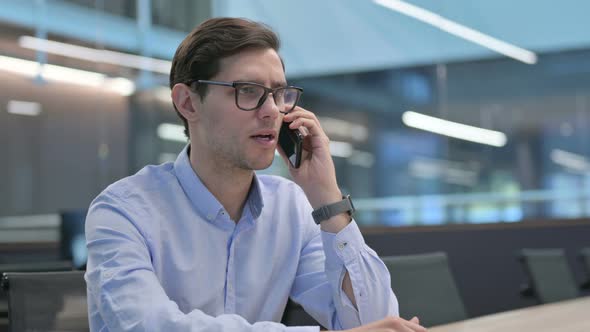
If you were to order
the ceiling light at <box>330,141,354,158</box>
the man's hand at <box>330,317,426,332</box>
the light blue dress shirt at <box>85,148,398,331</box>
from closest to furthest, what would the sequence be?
1. the man's hand at <box>330,317,426,332</box>
2. the light blue dress shirt at <box>85,148,398,331</box>
3. the ceiling light at <box>330,141,354,158</box>

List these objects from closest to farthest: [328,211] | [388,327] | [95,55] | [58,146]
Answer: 1. [388,327]
2. [328,211]
3. [58,146]
4. [95,55]

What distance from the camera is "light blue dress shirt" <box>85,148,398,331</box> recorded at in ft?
4.70

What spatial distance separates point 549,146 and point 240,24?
5830 millimetres

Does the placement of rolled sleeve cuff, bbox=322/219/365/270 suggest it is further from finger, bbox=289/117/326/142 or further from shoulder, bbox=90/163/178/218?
shoulder, bbox=90/163/178/218

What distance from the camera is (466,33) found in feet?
23.6

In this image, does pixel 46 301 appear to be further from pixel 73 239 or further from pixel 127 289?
pixel 73 239

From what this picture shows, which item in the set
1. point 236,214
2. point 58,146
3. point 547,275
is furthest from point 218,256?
point 58,146

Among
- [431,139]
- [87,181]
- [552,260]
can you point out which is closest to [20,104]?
[87,181]

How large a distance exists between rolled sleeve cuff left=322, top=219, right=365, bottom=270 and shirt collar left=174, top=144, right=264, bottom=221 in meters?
0.17

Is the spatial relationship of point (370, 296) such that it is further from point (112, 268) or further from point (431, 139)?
point (431, 139)

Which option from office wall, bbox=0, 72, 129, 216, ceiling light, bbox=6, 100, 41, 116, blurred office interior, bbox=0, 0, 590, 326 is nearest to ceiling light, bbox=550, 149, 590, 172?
blurred office interior, bbox=0, 0, 590, 326

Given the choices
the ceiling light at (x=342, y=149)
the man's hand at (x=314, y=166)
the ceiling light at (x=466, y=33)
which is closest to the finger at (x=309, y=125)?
the man's hand at (x=314, y=166)

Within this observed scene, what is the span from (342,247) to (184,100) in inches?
18.4

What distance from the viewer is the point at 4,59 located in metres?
6.51
